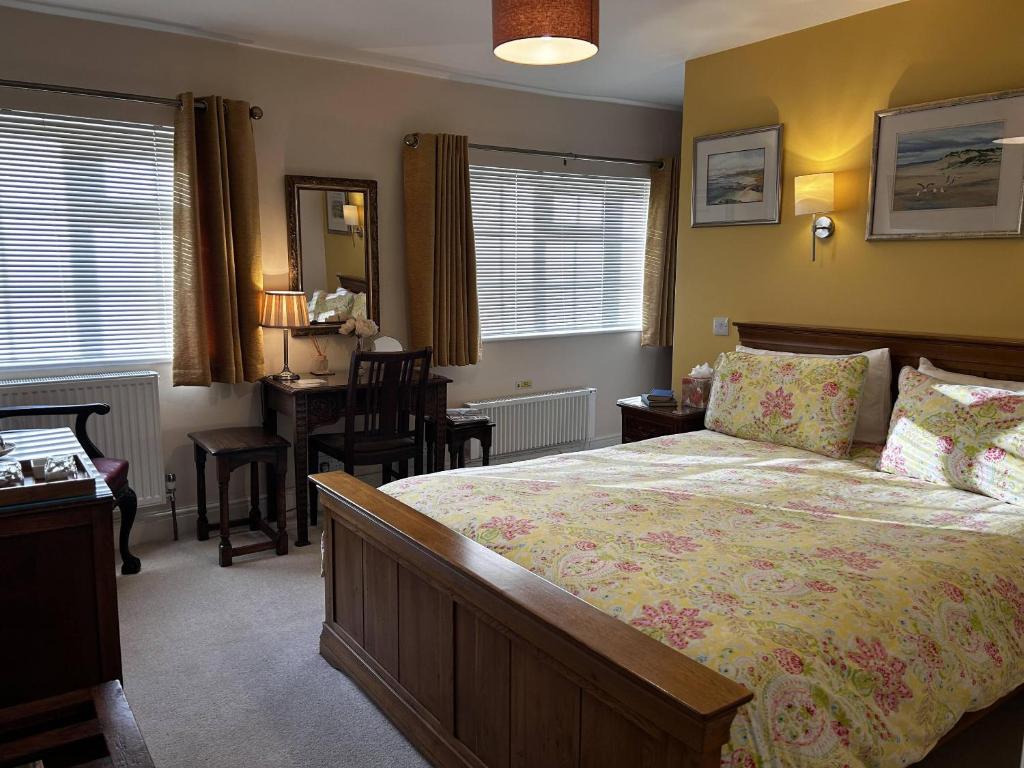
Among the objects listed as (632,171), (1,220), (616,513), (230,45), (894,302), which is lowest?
(616,513)

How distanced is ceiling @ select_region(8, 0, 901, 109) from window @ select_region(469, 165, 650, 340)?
85cm

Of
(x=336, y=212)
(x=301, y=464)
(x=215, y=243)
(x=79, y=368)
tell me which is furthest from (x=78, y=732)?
(x=336, y=212)

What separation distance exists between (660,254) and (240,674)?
4.19m

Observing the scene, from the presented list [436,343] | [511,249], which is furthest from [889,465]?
[511,249]

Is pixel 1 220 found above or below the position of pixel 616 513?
above

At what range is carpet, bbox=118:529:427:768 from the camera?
93.4 inches

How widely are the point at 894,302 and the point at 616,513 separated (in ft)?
6.57

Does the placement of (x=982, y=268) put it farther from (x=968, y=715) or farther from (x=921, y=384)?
(x=968, y=715)

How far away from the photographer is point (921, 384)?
3.07 metres

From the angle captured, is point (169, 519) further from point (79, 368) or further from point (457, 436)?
point (457, 436)

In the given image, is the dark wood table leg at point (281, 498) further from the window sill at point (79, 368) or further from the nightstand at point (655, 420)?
the nightstand at point (655, 420)

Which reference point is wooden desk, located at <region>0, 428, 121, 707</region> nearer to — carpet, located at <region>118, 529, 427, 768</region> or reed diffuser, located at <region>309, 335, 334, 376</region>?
carpet, located at <region>118, 529, 427, 768</region>

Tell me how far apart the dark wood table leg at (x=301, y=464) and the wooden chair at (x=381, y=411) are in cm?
13

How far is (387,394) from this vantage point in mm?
4035
